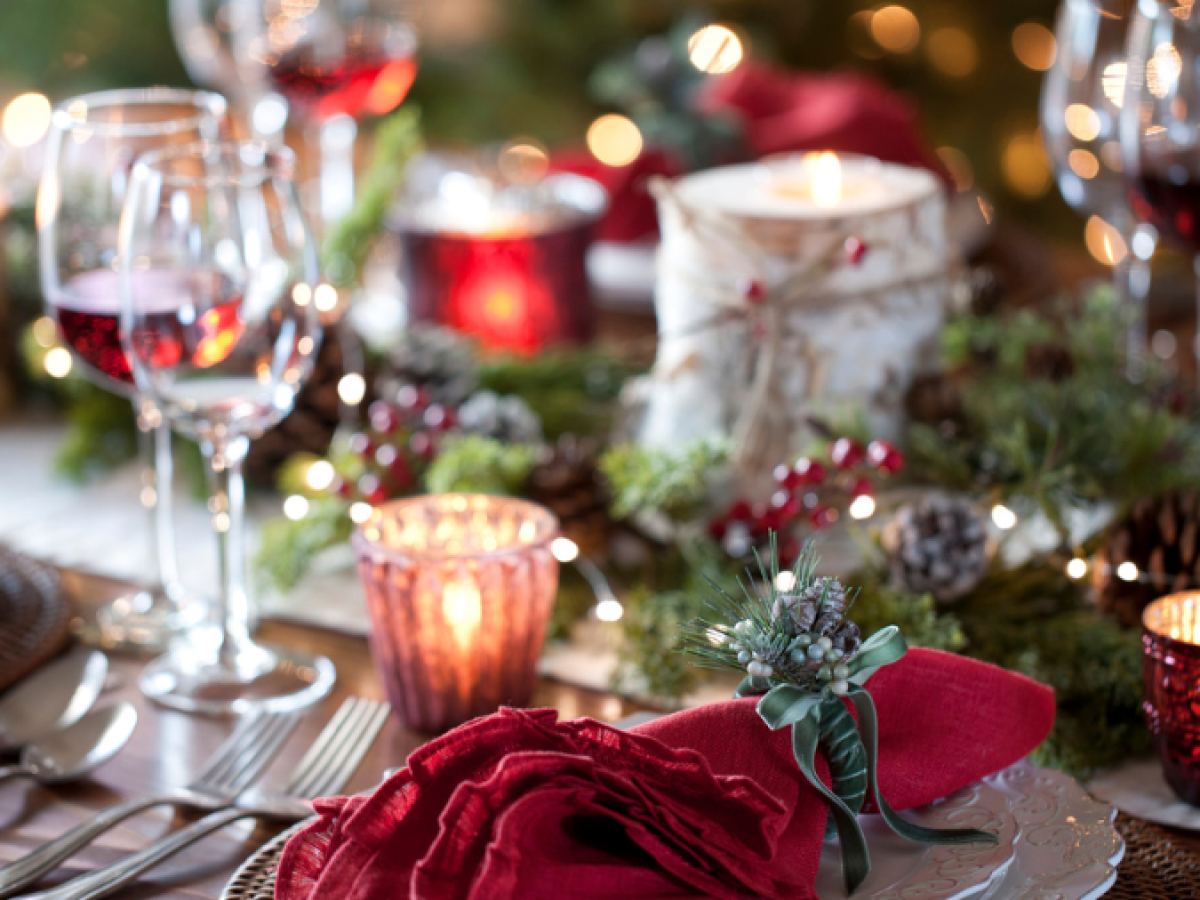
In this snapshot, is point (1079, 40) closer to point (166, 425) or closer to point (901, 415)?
point (901, 415)

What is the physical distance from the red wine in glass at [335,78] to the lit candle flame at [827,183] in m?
0.52

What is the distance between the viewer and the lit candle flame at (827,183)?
31.0 inches

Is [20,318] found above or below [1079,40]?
below

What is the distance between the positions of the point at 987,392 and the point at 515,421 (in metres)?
0.32

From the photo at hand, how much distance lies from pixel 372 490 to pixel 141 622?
0.52 ft

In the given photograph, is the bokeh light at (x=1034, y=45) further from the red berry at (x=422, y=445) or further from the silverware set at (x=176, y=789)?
the silverware set at (x=176, y=789)

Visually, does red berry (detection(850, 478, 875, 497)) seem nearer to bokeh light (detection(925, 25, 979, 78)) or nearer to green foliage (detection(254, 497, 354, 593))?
green foliage (detection(254, 497, 354, 593))

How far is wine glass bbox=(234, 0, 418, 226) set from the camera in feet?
3.69

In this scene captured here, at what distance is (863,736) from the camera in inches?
18.3

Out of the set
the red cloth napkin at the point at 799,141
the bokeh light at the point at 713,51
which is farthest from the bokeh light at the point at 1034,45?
the bokeh light at the point at 713,51

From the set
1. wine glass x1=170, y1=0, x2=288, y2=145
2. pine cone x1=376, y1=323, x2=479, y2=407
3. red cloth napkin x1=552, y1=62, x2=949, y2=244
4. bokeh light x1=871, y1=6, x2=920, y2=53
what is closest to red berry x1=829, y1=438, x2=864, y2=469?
pine cone x1=376, y1=323, x2=479, y2=407

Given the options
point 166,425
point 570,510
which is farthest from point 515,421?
point 166,425

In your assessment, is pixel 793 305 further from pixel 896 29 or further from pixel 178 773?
pixel 896 29

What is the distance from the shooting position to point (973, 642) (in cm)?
66
